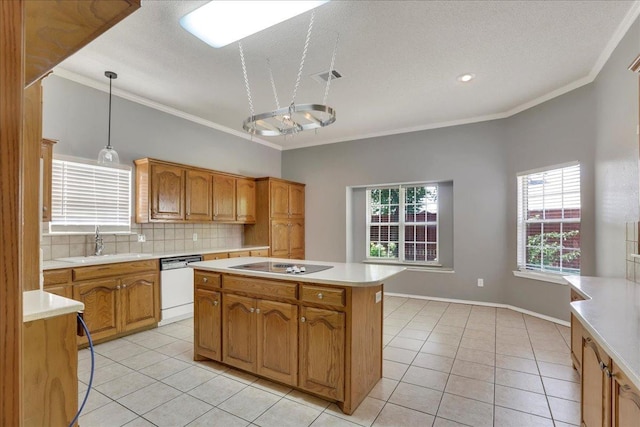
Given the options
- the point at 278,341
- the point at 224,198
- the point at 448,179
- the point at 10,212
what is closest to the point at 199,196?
the point at 224,198

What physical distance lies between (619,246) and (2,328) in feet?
12.9

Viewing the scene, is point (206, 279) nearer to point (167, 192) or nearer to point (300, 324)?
point (300, 324)

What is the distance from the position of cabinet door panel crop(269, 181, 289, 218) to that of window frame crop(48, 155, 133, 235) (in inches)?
84.7

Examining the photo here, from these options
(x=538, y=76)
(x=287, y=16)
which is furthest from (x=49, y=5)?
(x=538, y=76)

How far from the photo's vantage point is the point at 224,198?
16.0 ft

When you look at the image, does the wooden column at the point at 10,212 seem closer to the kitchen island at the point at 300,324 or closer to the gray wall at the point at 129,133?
the kitchen island at the point at 300,324

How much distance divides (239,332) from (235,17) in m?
2.45

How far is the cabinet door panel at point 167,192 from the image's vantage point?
3904 millimetres

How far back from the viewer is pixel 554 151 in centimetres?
390

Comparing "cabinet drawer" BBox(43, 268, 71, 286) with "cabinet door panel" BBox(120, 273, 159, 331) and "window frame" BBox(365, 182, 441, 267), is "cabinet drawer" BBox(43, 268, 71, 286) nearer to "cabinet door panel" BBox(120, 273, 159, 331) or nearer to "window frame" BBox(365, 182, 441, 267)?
"cabinet door panel" BBox(120, 273, 159, 331)

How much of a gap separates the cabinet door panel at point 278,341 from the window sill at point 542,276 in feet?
11.0

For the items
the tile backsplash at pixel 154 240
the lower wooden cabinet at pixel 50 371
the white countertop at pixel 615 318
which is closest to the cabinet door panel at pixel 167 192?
the tile backsplash at pixel 154 240

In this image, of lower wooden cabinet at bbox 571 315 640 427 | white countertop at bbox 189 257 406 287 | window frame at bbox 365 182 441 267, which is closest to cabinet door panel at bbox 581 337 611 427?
lower wooden cabinet at bbox 571 315 640 427

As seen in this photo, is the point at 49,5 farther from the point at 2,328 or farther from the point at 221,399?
the point at 221,399
